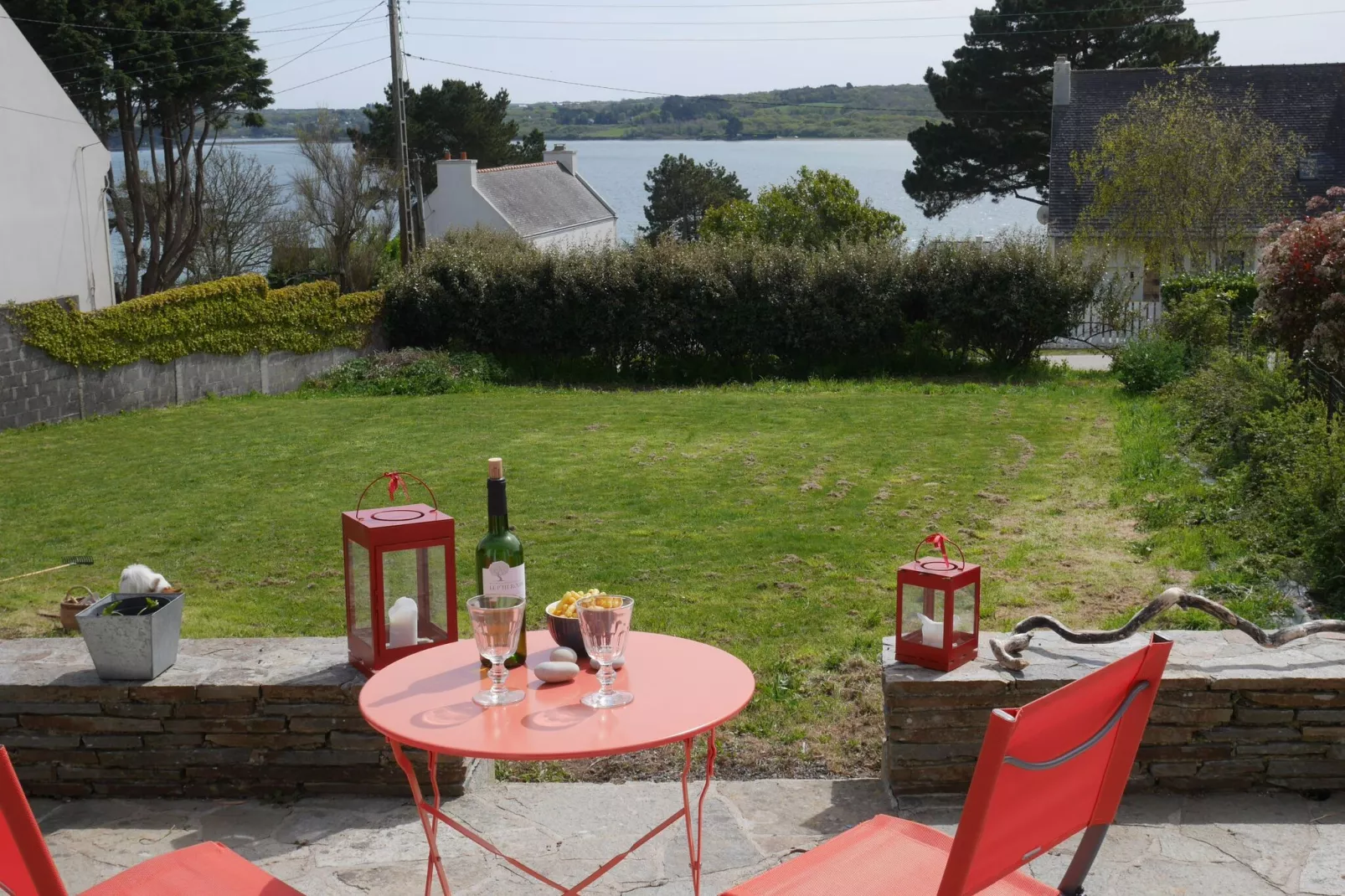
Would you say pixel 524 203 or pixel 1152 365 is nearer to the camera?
pixel 1152 365

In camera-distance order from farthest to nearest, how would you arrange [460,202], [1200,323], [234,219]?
1. [234,219]
2. [460,202]
3. [1200,323]

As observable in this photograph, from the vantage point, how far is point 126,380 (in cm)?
1459

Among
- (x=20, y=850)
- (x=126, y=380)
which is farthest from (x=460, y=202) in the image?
(x=20, y=850)

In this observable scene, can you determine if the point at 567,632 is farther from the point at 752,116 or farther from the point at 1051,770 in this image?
the point at 752,116

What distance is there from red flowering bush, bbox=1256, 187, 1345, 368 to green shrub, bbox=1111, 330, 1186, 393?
2869 millimetres

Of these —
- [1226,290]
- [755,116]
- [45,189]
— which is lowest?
[1226,290]

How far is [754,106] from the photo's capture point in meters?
84.0

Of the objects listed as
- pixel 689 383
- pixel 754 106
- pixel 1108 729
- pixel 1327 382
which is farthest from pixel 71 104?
pixel 754 106

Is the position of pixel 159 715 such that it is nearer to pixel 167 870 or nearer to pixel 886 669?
pixel 167 870

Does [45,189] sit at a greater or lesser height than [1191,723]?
greater

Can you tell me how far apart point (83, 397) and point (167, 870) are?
13.1 m

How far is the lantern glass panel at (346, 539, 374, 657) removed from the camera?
3.66 m

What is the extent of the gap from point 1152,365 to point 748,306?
5.89 meters

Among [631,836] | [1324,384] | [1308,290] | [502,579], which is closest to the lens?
[502,579]
